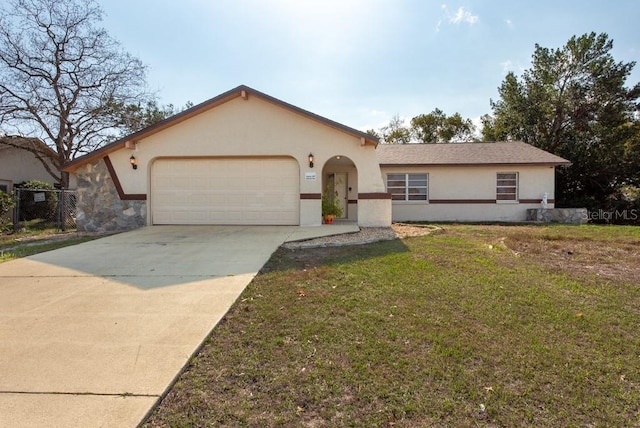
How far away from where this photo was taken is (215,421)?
7.57ft

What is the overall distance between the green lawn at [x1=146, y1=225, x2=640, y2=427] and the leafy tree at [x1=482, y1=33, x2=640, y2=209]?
18.1 meters

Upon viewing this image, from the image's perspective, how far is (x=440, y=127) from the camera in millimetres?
38344

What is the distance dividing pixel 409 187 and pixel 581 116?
1457 centimetres

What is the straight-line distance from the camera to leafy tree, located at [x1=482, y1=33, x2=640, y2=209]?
65.2 feet

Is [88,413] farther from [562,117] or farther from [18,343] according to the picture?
[562,117]

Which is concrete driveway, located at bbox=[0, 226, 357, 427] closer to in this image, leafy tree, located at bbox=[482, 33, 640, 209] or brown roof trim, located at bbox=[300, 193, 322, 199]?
brown roof trim, located at bbox=[300, 193, 322, 199]

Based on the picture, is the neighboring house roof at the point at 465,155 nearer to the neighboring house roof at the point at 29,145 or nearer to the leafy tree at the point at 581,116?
the leafy tree at the point at 581,116

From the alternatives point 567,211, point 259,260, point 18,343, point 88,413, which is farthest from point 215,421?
point 567,211

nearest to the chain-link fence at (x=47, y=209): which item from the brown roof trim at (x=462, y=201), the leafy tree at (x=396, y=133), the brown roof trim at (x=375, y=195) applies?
the brown roof trim at (x=375, y=195)

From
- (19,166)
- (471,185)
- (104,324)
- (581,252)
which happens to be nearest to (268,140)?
(104,324)

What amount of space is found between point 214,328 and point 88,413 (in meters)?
1.36

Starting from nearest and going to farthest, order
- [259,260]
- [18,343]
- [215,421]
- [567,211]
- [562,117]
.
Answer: [215,421] < [18,343] < [259,260] < [567,211] < [562,117]

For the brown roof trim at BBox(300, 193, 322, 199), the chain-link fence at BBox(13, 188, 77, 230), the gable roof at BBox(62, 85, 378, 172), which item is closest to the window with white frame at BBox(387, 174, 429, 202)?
the gable roof at BBox(62, 85, 378, 172)

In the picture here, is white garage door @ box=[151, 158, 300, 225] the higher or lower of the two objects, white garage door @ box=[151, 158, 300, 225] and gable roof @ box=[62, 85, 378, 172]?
the lower
